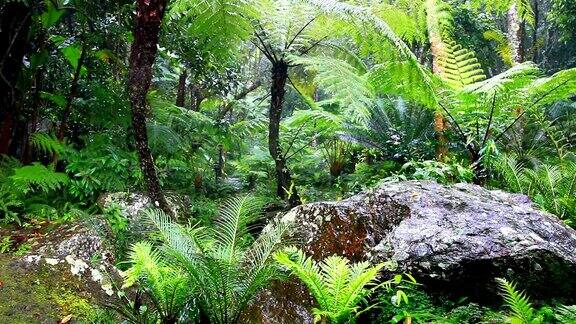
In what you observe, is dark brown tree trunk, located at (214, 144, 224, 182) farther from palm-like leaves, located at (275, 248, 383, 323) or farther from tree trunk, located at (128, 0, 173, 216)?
palm-like leaves, located at (275, 248, 383, 323)

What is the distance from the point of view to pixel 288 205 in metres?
4.17

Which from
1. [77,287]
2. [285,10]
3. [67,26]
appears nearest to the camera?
[77,287]

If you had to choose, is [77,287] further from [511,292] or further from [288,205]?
[511,292]

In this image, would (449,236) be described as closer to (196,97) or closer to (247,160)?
(247,160)

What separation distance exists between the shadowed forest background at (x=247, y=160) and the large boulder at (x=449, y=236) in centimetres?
2

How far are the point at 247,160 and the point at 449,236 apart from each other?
174 inches

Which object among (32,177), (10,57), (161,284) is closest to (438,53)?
(161,284)

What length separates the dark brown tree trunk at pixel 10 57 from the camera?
3398 mm

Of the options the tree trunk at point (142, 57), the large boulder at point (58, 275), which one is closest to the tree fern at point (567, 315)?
the large boulder at point (58, 275)

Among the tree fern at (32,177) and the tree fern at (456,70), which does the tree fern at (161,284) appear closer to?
the tree fern at (32,177)

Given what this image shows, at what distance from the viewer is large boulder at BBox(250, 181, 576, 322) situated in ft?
6.78

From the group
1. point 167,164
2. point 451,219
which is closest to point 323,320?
point 451,219

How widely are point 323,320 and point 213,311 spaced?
0.55 m

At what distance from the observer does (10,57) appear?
352 centimetres
